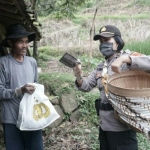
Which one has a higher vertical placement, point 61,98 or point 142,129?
point 142,129

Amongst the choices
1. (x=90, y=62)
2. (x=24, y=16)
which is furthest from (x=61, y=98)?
(x=90, y=62)

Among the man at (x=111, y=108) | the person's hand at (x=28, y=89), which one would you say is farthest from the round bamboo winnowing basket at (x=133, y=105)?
the person's hand at (x=28, y=89)

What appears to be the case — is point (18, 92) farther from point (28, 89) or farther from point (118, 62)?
point (118, 62)

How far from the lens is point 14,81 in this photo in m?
2.33

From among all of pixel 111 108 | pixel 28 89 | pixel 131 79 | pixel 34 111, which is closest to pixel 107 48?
pixel 131 79

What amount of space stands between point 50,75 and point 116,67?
3.50 metres

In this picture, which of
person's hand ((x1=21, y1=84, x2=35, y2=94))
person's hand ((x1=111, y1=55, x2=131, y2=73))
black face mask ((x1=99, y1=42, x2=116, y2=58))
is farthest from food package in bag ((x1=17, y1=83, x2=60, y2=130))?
person's hand ((x1=111, y1=55, x2=131, y2=73))

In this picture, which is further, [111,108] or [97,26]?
[97,26]

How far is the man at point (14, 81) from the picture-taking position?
2271mm

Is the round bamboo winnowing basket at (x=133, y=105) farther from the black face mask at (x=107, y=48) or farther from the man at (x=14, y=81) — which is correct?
the man at (x=14, y=81)

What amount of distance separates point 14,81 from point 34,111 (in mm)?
354

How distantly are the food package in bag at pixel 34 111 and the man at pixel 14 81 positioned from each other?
76 mm

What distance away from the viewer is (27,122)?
7.39 feet

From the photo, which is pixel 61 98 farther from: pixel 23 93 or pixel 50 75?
pixel 23 93
